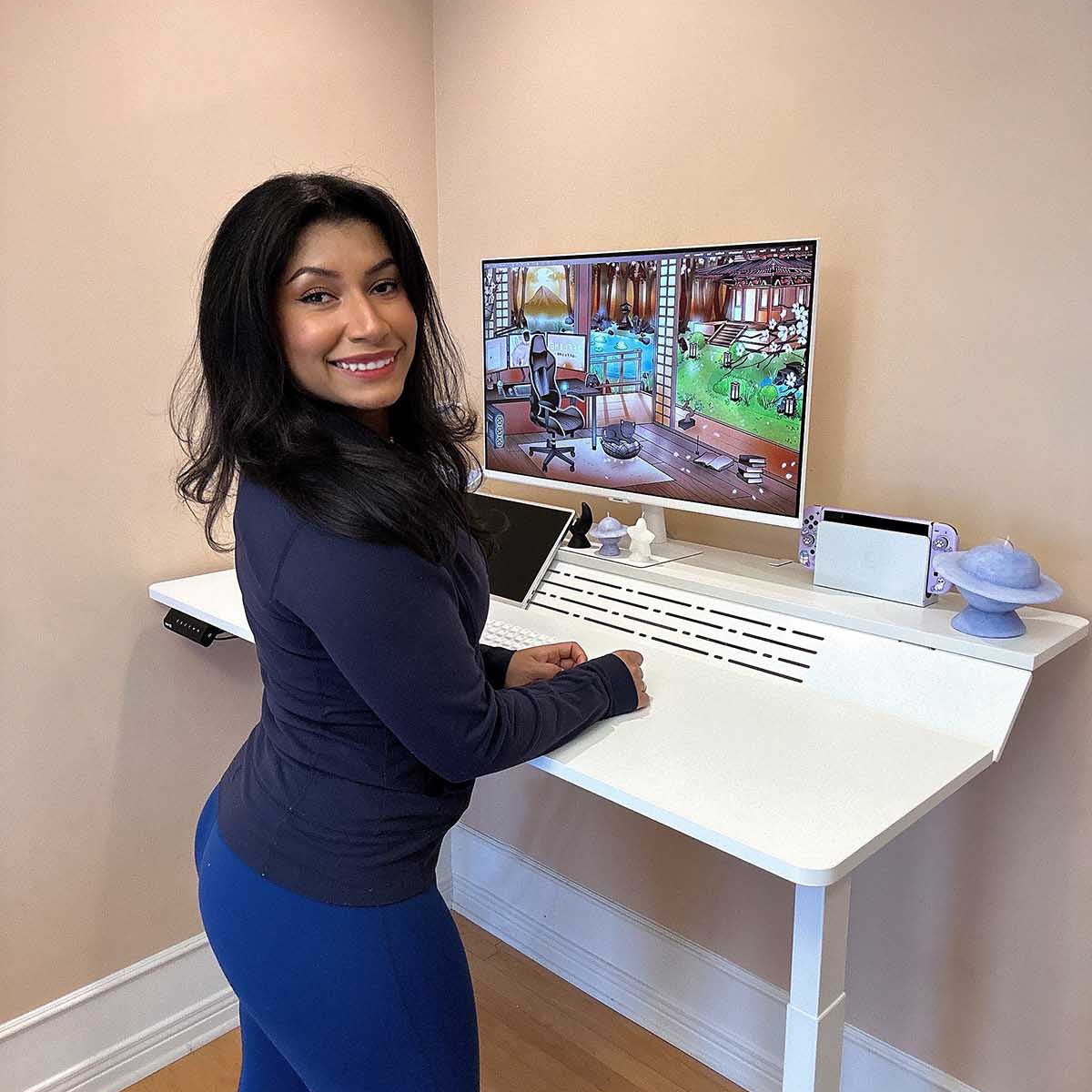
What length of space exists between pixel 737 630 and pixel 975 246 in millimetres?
671

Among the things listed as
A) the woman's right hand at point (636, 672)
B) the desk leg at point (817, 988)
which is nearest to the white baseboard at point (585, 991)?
the desk leg at point (817, 988)

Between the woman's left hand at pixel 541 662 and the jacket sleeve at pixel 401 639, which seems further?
the woman's left hand at pixel 541 662

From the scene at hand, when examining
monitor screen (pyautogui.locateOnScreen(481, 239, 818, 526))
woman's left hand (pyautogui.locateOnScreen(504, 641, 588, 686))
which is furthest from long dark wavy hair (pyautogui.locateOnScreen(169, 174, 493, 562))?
monitor screen (pyautogui.locateOnScreen(481, 239, 818, 526))

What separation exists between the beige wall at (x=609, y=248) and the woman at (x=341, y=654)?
2.79ft

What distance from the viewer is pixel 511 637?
166cm

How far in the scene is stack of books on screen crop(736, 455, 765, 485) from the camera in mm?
1621

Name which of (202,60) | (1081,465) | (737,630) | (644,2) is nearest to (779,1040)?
(737,630)

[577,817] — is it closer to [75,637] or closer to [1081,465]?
[75,637]

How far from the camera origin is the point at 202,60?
1951 mm

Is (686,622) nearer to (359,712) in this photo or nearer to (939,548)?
(939,548)

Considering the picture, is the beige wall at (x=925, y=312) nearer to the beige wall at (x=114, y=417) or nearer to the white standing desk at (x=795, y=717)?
the white standing desk at (x=795, y=717)

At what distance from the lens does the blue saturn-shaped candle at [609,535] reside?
1.86 m

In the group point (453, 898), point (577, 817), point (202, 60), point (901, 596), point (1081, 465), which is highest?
point (202, 60)

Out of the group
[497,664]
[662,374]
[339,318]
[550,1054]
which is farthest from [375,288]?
[550,1054]
